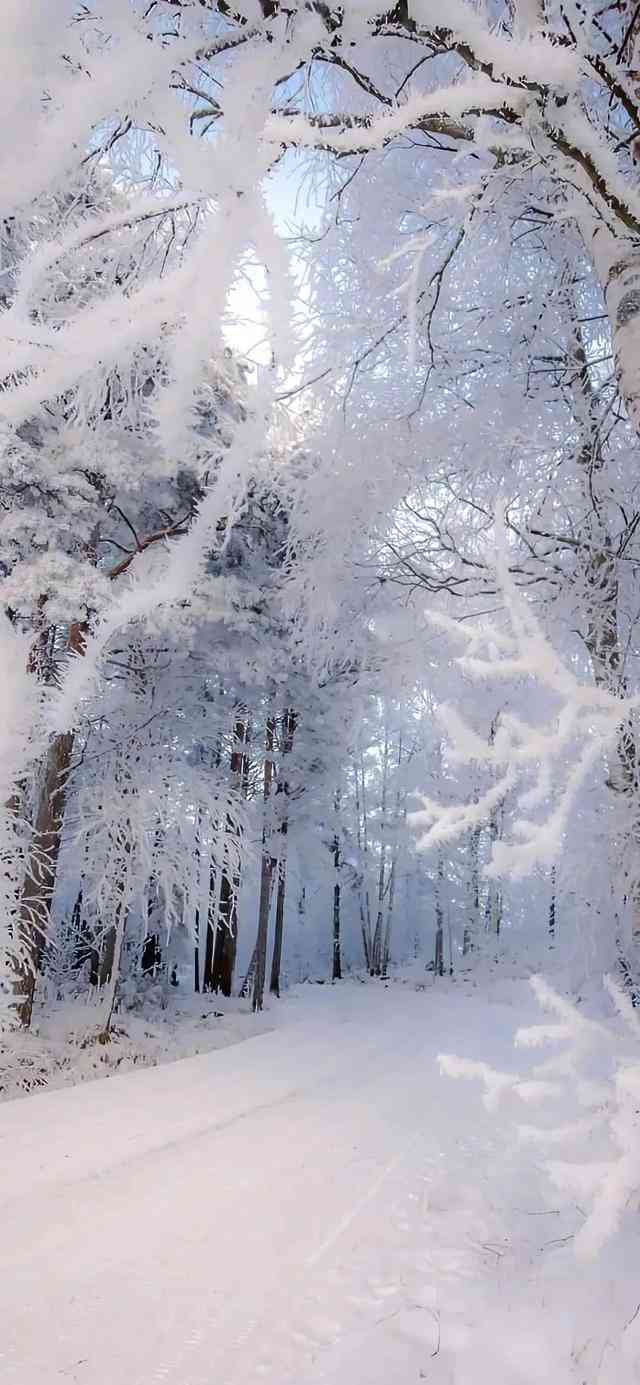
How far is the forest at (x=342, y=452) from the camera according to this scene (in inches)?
77.3

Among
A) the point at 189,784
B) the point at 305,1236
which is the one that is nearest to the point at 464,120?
the point at 305,1236

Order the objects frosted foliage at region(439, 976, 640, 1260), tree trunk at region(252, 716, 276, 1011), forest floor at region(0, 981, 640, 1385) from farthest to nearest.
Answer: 1. tree trunk at region(252, 716, 276, 1011)
2. forest floor at region(0, 981, 640, 1385)
3. frosted foliage at region(439, 976, 640, 1260)

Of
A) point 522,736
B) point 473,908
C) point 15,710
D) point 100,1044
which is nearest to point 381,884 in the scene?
point 473,908

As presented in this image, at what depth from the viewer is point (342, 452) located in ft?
16.9

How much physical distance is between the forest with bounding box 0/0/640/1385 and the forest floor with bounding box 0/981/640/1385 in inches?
5.2

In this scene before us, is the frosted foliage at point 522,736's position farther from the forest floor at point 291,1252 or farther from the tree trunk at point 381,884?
the tree trunk at point 381,884

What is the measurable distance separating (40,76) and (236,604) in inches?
438

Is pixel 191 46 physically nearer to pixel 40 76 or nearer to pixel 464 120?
pixel 40 76

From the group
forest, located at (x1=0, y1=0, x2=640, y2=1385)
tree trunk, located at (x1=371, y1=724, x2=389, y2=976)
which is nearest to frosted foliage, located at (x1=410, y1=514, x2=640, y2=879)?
forest, located at (x1=0, y1=0, x2=640, y2=1385)

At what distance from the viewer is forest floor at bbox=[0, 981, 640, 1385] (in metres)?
2.80

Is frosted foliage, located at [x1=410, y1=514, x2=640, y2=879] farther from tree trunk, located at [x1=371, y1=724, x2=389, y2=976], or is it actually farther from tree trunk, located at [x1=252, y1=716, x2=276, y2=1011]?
tree trunk, located at [x1=371, y1=724, x2=389, y2=976]

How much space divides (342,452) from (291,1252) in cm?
440

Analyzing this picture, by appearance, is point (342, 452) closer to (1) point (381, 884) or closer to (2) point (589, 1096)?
(2) point (589, 1096)

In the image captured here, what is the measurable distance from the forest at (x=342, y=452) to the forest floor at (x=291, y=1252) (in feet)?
0.44
